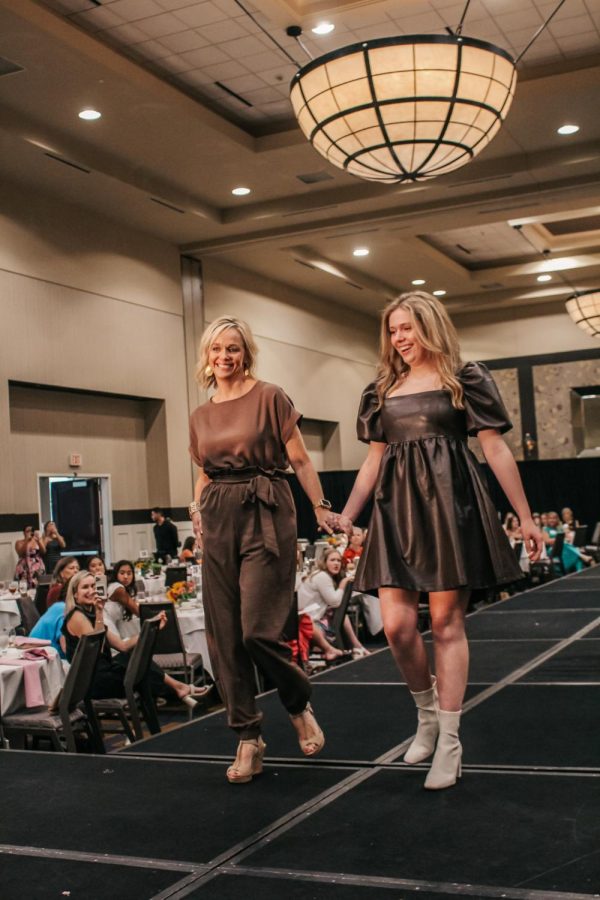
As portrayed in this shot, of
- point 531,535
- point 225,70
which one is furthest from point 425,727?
point 225,70

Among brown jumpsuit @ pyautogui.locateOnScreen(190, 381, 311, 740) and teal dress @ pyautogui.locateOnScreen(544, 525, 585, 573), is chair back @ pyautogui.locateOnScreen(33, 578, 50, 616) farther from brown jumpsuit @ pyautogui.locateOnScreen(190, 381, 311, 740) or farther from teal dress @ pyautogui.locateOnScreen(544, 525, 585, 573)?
teal dress @ pyautogui.locateOnScreen(544, 525, 585, 573)

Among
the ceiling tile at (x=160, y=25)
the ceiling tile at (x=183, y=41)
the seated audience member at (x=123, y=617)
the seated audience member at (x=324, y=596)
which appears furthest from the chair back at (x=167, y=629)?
the ceiling tile at (x=183, y=41)

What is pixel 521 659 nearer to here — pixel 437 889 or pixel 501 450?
pixel 501 450

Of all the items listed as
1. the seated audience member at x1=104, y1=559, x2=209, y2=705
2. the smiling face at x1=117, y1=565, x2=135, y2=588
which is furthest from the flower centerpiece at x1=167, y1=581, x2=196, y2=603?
the smiling face at x1=117, y1=565, x2=135, y2=588

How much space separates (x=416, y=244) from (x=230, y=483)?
16103 mm

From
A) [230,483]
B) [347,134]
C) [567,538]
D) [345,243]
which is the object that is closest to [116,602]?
[347,134]

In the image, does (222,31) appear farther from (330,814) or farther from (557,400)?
(557,400)

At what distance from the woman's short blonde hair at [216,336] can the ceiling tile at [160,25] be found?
8075mm

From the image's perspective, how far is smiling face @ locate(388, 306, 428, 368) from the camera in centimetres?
306

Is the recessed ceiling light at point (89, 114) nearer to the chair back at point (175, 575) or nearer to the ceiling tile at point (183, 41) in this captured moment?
the ceiling tile at point (183, 41)

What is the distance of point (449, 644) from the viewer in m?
2.91

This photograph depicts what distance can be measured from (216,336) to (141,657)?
11.0 ft

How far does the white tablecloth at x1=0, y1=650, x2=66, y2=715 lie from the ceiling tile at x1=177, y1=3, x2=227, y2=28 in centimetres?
694

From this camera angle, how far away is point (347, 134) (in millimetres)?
8039
